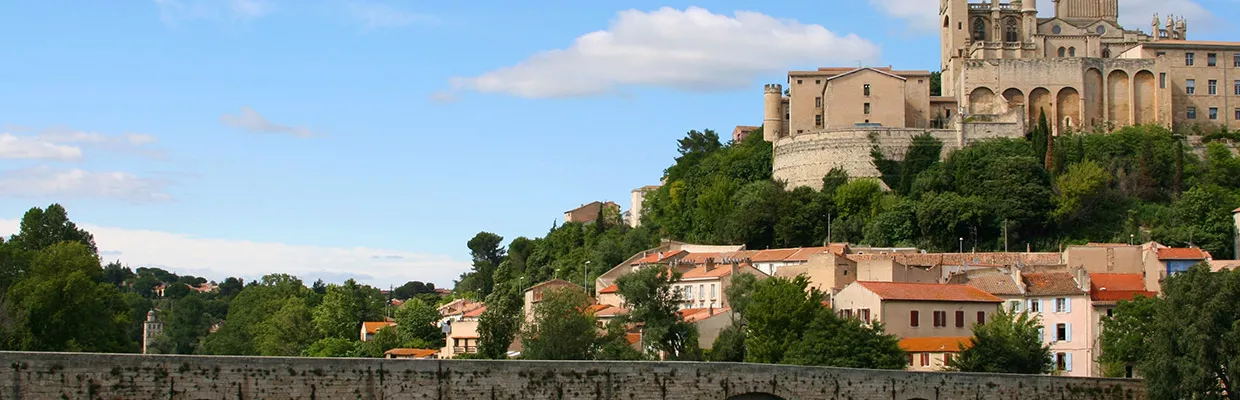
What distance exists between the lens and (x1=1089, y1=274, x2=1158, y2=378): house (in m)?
54.5

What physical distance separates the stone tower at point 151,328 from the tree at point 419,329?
41941 millimetres

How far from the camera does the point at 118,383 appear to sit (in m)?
32.4

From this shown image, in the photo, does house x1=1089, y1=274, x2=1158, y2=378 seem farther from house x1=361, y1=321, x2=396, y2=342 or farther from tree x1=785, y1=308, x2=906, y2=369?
house x1=361, y1=321, x2=396, y2=342

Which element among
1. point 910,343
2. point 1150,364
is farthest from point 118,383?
point 910,343

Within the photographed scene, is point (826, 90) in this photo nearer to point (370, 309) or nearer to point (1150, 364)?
point (370, 309)

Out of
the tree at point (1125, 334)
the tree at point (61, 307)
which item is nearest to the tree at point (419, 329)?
the tree at point (61, 307)

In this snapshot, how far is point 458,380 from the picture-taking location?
35.5 metres

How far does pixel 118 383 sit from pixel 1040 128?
62221 mm

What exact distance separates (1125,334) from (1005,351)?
4.59m

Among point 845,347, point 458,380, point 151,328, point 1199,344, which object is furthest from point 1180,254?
point 151,328

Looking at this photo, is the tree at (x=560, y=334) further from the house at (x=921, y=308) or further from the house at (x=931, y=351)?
the house at (x=931, y=351)

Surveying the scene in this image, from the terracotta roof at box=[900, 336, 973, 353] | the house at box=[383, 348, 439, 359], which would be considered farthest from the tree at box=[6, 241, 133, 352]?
the terracotta roof at box=[900, 336, 973, 353]

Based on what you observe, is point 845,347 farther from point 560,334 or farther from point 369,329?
point 369,329

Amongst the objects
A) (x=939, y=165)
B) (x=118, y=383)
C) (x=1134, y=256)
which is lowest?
(x=118, y=383)
